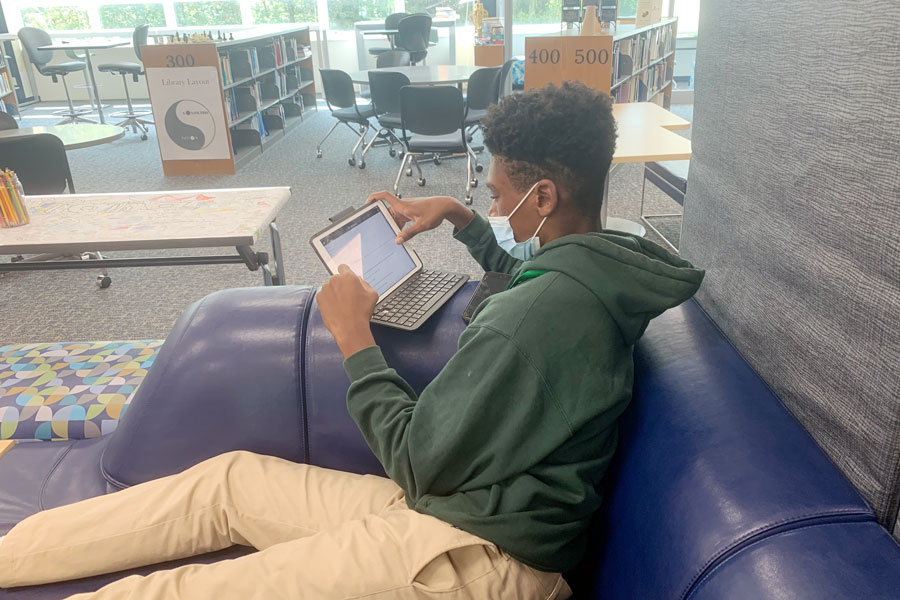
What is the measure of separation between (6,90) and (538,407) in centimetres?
836

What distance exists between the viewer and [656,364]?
117cm

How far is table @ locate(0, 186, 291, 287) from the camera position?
6.45ft

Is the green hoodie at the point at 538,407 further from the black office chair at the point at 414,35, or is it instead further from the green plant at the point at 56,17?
the green plant at the point at 56,17

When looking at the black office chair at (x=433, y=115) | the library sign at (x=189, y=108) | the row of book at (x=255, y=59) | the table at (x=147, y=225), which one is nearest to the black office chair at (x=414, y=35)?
the row of book at (x=255, y=59)

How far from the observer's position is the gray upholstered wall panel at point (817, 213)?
78 centimetres

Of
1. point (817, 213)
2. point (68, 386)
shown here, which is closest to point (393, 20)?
point (68, 386)

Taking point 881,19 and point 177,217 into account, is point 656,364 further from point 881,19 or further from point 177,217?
point 177,217

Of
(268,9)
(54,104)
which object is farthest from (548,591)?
(54,104)

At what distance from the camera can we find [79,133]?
386 centimetres

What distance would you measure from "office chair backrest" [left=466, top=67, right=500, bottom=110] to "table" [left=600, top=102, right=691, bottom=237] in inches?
54.6

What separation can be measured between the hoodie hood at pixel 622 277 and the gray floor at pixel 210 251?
7.77 feet

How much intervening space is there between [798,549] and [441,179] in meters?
4.77

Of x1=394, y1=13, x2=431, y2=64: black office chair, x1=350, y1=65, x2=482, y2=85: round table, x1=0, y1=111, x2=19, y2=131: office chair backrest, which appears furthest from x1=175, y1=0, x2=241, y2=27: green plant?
x1=0, y1=111, x2=19, y2=131: office chair backrest

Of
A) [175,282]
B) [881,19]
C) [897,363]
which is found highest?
[881,19]
